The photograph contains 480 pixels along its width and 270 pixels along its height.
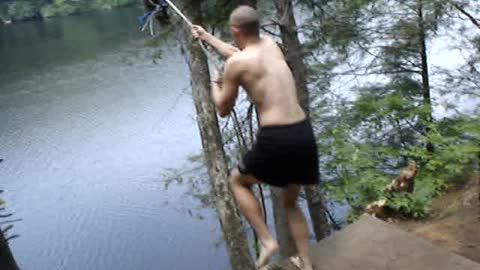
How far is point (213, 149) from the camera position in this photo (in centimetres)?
579

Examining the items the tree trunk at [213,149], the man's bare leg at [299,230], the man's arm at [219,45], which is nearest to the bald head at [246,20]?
the man's arm at [219,45]

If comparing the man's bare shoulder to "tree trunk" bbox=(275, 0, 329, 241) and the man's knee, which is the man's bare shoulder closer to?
the man's knee

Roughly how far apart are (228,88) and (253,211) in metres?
0.76

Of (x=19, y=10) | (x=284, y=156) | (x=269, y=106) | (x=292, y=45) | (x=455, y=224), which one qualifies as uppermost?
(x=19, y=10)

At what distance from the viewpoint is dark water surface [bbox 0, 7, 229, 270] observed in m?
13.0

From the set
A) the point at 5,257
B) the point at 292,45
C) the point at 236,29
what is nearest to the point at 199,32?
the point at 236,29

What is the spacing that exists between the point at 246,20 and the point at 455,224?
9.70ft

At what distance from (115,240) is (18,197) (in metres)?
3.63

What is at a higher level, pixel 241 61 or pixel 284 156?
pixel 241 61

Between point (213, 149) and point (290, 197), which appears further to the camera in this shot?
point (213, 149)

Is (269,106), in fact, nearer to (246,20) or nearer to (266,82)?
(266,82)

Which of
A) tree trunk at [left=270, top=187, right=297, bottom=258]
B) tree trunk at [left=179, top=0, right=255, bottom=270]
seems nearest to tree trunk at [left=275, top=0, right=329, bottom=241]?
tree trunk at [left=270, top=187, right=297, bottom=258]

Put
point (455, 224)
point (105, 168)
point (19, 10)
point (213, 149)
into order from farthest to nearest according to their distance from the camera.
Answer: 1. point (19, 10)
2. point (105, 168)
3. point (213, 149)
4. point (455, 224)

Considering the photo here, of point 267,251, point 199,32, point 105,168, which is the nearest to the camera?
point 267,251
